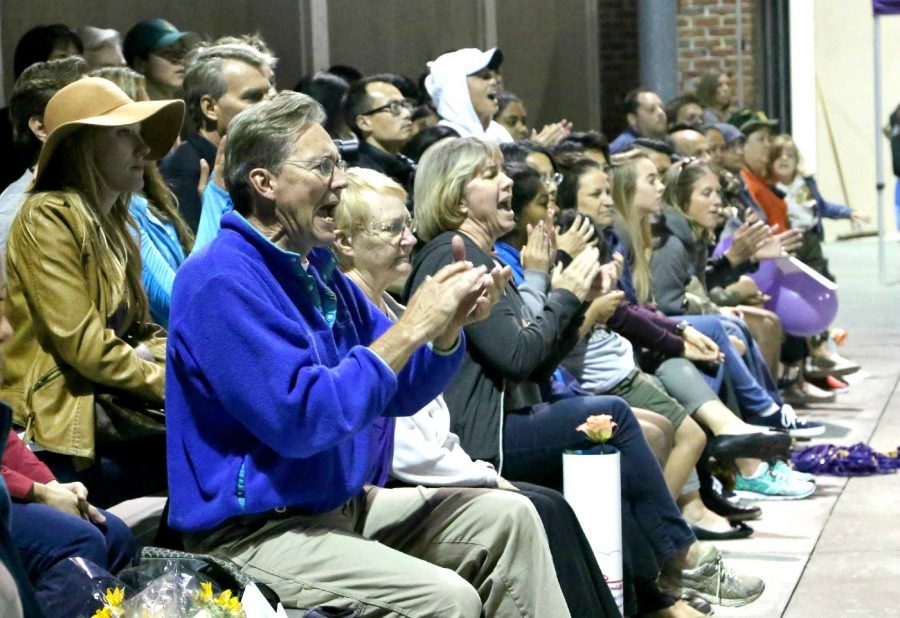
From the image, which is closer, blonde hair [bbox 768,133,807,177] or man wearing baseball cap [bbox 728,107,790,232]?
man wearing baseball cap [bbox 728,107,790,232]

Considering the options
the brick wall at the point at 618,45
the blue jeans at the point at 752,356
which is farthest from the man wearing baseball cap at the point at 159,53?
the brick wall at the point at 618,45

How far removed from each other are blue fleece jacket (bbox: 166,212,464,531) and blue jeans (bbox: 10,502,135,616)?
0.19 m

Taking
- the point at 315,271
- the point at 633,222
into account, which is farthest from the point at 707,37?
the point at 315,271

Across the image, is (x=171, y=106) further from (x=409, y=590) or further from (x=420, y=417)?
(x=409, y=590)

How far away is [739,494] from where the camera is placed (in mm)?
6625

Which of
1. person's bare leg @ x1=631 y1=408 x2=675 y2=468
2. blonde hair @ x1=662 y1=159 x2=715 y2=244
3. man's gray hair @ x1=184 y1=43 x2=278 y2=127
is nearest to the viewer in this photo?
man's gray hair @ x1=184 y1=43 x2=278 y2=127

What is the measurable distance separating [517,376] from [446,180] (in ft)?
2.17

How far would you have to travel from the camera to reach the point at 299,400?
3.07m

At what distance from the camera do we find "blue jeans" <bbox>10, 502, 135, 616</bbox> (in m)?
3.09

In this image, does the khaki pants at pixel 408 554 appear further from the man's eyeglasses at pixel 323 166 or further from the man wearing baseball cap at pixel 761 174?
the man wearing baseball cap at pixel 761 174

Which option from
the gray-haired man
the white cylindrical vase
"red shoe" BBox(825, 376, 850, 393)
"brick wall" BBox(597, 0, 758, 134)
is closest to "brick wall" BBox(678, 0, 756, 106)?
"brick wall" BBox(597, 0, 758, 134)

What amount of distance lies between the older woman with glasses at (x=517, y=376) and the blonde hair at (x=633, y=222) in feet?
5.27

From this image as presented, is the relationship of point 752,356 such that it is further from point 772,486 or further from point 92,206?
point 92,206

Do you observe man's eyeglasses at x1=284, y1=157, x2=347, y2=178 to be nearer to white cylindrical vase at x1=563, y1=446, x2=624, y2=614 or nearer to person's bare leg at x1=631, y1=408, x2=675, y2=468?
white cylindrical vase at x1=563, y1=446, x2=624, y2=614
